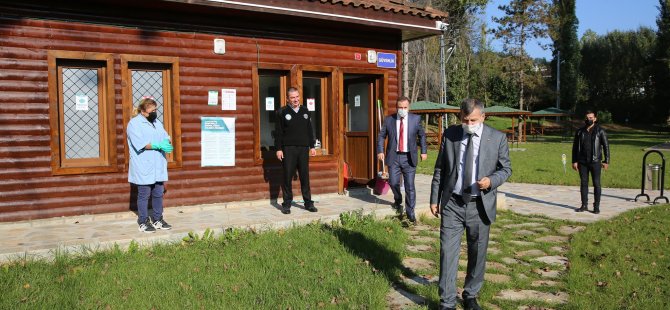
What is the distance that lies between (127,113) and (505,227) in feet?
19.8

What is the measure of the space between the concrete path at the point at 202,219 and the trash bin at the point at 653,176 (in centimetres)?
69

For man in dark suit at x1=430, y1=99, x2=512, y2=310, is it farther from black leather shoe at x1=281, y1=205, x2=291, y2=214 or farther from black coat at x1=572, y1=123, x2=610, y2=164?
black coat at x1=572, y1=123, x2=610, y2=164

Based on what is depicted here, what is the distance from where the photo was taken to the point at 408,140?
8109mm

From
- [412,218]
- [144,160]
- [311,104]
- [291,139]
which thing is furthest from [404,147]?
[144,160]

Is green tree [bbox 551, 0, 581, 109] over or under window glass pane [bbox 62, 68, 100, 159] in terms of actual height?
over

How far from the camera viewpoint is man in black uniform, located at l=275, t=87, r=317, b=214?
836 centimetres

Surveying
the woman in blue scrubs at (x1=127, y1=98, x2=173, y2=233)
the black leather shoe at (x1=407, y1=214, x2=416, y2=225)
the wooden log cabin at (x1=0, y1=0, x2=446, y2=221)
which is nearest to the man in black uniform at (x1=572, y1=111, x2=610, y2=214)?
the wooden log cabin at (x1=0, y1=0, x2=446, y2=221)

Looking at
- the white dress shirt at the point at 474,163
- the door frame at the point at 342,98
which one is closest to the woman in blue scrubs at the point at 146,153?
the door frame at the point at 342,98

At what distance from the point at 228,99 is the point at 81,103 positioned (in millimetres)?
2219

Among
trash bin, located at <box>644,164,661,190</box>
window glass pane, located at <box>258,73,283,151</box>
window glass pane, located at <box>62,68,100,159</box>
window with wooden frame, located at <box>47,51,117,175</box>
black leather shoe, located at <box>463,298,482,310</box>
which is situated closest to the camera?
black leather shoe, located at <box>463,298,482,310</box>

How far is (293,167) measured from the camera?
8.50m

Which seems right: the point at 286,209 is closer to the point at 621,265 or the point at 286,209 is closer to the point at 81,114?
the point at 81,114

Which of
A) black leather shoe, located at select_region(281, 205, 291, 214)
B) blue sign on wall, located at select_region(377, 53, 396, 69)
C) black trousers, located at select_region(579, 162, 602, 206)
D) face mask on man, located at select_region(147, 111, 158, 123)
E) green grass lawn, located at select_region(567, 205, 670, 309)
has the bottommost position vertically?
green grass lawn, located at select_region(567, 205, 670, 309)

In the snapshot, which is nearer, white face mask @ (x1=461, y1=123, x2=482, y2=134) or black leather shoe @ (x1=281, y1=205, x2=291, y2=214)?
white face mask @ (x1=461, y1=123, x2=482, y2=134)
